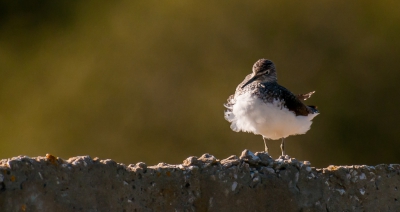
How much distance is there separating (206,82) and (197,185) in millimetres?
14349

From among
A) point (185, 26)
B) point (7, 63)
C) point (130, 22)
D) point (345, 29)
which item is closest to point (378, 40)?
point (345, 29)

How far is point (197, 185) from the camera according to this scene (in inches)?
178

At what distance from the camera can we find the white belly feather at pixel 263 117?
834 centimetres

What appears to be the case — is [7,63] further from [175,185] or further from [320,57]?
[175,185]

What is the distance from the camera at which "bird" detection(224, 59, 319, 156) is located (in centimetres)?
837

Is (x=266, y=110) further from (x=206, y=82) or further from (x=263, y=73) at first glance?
(x=206, y=82)

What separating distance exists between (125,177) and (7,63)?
60.0 ft

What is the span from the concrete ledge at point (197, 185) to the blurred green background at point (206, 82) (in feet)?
36.3

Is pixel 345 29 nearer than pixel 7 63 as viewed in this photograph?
Yes

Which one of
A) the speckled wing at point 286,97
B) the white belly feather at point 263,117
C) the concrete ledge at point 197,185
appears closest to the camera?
the concrete ledge at point 197,185

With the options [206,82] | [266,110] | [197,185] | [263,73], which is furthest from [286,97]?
[206,82]

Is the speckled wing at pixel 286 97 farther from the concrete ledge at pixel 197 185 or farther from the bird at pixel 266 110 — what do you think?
the concrete ledge at pixel 197 185

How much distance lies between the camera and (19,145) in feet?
62.5

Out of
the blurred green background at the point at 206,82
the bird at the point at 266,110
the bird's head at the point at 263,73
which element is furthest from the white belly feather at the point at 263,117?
the blurred green background at the point at 206,82
